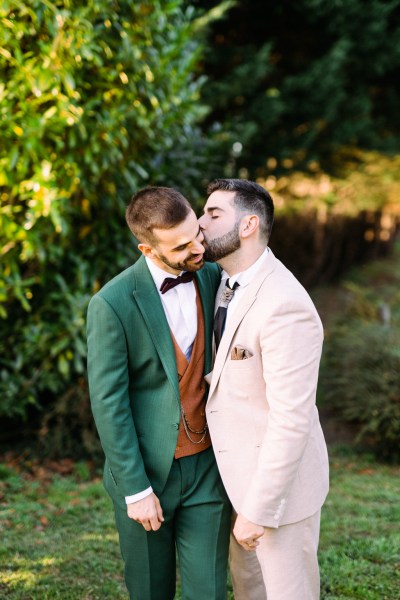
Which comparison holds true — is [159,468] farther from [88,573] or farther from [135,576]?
[88,573]

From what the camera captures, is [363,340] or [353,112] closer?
[363,340]

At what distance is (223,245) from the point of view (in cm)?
250

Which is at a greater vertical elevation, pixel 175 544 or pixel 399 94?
pixel 399 94

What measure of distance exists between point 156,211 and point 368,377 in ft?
15.9

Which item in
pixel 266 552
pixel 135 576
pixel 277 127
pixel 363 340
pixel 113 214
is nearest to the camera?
pixel 266 552

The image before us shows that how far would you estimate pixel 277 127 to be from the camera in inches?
400

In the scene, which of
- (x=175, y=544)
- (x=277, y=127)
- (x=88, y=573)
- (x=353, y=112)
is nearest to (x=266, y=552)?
(x=175, y=544)

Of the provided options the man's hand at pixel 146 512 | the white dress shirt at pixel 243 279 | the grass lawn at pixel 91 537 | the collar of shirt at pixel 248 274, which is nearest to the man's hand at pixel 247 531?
the man's hand at pixel 146 512

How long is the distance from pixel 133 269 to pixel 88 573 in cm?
→ 206

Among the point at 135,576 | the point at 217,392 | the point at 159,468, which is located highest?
the point at 217,392

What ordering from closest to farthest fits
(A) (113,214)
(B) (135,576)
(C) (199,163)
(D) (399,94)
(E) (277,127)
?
(B) (135,576) < (A) (113,214) < (C) (199,163) < (E) (277,127) < (D) (399,94)

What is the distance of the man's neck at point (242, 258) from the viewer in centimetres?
253

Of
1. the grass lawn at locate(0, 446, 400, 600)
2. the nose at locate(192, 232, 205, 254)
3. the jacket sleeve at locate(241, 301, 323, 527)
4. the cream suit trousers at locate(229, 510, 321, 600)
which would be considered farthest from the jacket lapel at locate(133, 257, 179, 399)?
the grass lawn at locate(0, 446, 400, 600)

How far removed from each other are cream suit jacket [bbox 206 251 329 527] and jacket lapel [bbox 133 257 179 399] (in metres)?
0.18
